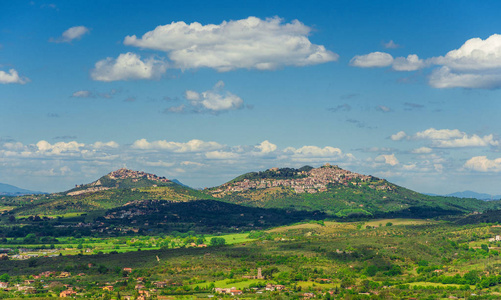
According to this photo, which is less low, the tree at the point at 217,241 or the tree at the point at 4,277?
the tree at the point at 217,241

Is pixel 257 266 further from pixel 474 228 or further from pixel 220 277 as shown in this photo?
pixel 474 228

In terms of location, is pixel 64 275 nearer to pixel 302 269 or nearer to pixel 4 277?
pixel 4 277

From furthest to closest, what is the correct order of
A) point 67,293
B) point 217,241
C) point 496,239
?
point 217,241 → point 496,239 → point 67,293

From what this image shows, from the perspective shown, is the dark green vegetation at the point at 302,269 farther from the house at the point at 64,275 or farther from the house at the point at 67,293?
the house at the point at 67,293

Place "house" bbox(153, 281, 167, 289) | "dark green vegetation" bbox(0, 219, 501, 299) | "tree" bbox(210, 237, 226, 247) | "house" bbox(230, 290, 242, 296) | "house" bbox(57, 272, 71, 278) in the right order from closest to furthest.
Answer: "house" bbox(230, 290, 242, 296), "dark green vegetation" bbox(0, 219, 501, 299), "house" bbox(153, 281, 167, 289), "house" bbox(57, 272, 71, 278), "tree" bbox(210, 237, 226, 247)

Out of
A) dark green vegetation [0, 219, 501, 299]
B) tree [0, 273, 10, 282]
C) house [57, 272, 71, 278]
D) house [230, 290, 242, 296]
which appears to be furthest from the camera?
house [57, 272, 71, 278]

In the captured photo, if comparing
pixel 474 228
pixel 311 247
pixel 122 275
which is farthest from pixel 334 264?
pixel 474 228

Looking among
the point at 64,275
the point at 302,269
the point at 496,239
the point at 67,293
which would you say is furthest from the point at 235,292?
the point at 496,239

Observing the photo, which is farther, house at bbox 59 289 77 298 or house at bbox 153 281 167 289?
house at bbox 153 281 167 289

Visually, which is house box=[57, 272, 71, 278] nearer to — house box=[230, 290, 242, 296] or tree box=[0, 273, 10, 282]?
tree box=[0, 273, 10, 282]

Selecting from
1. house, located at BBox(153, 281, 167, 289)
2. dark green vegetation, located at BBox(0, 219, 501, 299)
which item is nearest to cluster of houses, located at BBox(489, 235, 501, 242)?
dark green vegetation, located at BBox(0, 219, 501, 299)

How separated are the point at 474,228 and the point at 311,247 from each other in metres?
53.5

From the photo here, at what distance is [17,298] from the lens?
10056 centimetres

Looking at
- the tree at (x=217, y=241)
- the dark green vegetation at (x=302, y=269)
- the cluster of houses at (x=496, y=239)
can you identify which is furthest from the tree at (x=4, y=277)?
the cluster of houses at (x=496, y=239)
